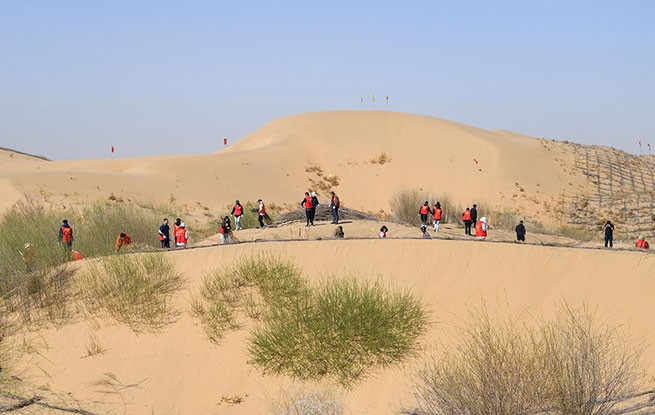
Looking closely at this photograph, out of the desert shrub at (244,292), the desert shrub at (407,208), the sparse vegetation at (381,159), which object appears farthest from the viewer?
the sparse vegetation at (381,159)

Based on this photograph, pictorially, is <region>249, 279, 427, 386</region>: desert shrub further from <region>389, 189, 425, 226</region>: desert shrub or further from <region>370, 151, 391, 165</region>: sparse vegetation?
<region>370, 151, 391, 165</region>: sparse vegetation

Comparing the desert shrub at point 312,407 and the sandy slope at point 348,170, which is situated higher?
the sandy slope at point 348,170

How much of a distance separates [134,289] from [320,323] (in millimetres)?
4580

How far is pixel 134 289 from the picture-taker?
17.2 meters

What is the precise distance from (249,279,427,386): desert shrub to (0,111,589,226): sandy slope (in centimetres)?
2997

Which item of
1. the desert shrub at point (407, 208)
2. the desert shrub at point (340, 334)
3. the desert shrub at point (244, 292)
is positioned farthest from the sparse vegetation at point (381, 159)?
the desert shrub at point (340, 334)

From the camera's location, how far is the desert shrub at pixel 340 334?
14.0 meters

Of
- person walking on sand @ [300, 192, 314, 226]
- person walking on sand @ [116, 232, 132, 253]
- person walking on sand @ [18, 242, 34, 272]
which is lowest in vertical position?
person walking on sand @ [18, 242, 34, 272]

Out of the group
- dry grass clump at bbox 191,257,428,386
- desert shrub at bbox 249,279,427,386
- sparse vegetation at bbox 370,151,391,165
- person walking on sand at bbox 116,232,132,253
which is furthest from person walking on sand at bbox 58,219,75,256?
sparse vegetation at bbox 370,151,391,165

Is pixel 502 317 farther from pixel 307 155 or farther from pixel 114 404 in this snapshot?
pixel 307 155

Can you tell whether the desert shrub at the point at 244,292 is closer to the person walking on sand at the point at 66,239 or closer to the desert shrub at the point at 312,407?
the desert shrub at the point at 312,407

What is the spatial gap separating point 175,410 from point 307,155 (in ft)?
165

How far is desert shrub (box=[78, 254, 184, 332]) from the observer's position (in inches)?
658

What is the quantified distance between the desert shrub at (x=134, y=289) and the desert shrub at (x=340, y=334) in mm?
2539
